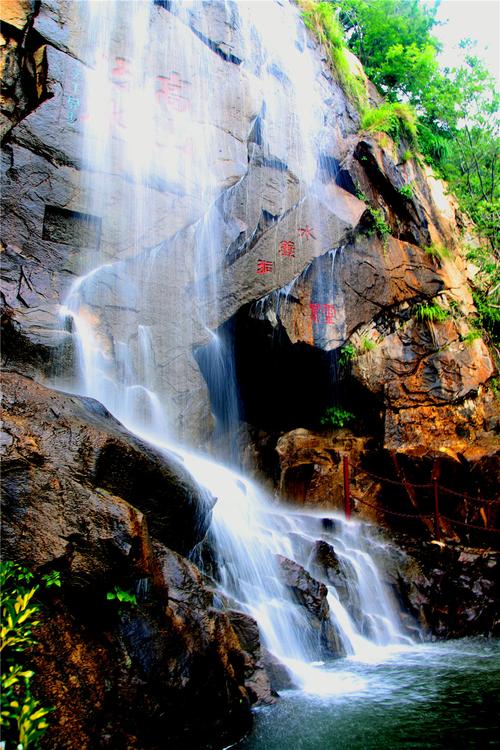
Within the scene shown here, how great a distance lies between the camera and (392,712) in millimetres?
4375

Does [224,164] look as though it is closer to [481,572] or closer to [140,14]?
[140,14]

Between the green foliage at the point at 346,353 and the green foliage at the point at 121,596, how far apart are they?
8423 millimetres

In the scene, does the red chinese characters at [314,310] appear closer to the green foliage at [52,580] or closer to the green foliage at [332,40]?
the green foliage at [332,40]

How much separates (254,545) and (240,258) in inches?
223

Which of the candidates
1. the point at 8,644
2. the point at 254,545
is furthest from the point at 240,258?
the point at 8,644

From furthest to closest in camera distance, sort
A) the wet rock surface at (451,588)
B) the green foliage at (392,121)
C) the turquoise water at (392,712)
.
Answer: the green foliage at (392,121) → the wet rock surface at (451,588) → the turquoise water at (392,712)

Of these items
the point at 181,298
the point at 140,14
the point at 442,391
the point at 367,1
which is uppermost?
the point at 367,1

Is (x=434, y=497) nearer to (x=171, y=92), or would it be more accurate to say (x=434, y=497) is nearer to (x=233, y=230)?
(x=233, y=230)

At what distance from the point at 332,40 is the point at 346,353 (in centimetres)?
865

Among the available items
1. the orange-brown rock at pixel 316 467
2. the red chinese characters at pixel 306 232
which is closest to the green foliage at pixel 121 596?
the orange-brown rock at pixel 316 467

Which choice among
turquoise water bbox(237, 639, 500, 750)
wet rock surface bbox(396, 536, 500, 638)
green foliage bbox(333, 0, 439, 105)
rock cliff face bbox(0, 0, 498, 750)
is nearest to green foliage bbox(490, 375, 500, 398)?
rock cliff face bbox(0, 0, 498, 750)

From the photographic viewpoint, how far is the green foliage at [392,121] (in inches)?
522

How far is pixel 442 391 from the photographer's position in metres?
11.3

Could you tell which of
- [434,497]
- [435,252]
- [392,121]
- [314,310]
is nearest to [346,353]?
[314,310]
